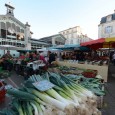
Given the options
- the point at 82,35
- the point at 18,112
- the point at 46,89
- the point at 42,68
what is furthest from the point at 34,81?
the point at 82,35

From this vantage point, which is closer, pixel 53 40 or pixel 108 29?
pixel 108 29

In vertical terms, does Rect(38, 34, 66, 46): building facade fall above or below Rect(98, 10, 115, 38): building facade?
below

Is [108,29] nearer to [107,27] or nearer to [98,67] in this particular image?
[107,27]

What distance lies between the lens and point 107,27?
125 ft

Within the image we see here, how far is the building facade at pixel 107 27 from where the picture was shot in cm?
3728

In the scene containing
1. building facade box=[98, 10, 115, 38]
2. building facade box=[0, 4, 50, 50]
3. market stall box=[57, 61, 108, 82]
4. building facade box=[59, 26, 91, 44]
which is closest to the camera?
market stall box=[57, 61, 108, 82]

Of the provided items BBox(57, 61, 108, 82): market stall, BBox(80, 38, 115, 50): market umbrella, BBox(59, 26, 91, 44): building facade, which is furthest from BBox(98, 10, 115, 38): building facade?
BBox(57, 61, 108, 82): market stall

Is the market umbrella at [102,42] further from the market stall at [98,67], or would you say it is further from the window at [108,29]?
the window at [108,29]

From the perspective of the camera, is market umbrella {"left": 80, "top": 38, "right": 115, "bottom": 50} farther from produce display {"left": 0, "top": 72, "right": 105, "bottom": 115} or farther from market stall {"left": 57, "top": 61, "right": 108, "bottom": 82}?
produce display {"left": 0, "top": 72, "right": 105, "bottom": 115}

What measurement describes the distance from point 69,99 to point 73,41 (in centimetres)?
5091

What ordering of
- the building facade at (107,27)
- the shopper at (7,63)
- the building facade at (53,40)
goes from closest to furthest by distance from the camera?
the shopper at (7,63), the building facade at (107,27), the building facade at (53,40)

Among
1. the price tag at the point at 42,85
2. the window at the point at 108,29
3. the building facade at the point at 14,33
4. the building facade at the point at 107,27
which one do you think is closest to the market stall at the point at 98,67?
the price tag at the point at 42,85

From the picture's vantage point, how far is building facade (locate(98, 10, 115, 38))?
122 feet

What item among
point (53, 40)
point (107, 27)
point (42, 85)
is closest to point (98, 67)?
point (42, 85)
